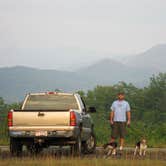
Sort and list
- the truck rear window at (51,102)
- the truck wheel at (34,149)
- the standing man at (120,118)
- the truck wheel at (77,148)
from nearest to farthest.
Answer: the truck wheel at (77,148) → the truck rear window at (51,102) → the truck wheel at (34,149) → the standing man at (120,118)

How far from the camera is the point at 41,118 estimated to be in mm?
18609

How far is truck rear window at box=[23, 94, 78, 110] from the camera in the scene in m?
20.1

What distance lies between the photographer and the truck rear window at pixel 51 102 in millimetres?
20062

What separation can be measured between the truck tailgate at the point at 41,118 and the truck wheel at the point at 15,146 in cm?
70

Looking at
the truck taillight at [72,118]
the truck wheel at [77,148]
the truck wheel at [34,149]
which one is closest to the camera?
the truck taillight at [72,118]

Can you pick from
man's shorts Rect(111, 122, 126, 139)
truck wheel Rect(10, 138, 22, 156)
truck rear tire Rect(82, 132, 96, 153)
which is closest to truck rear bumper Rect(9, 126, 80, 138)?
truck wheel Rect(10, 138, 22, 156)

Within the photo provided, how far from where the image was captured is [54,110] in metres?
18.7

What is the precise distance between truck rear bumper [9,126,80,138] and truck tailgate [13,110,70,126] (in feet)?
0.36

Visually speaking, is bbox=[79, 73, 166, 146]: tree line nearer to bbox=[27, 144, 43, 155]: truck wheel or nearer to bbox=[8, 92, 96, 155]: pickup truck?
bbox=[27, 144, 43, 155]: truck wheel

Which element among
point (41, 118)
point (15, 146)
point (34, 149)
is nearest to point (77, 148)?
point (41, 118)

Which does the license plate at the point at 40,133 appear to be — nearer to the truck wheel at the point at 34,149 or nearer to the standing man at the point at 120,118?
the truck wheel at the point at 34,149

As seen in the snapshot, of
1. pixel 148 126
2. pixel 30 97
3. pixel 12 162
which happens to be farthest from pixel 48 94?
pixel 148 126

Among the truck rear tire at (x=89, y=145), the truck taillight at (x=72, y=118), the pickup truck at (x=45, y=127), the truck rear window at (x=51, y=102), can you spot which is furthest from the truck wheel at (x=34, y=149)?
the truck taillight at (x=72, y=118)

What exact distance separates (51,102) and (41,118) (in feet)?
5.42
